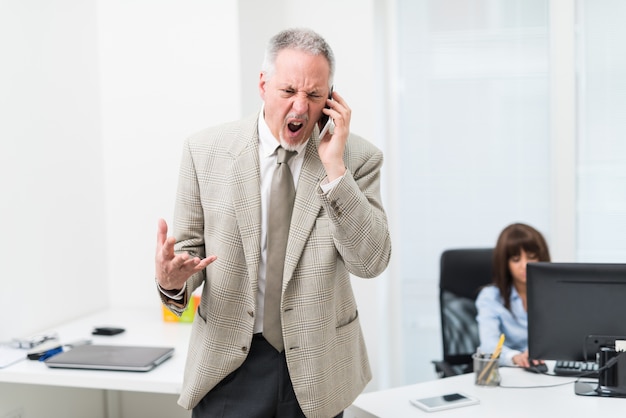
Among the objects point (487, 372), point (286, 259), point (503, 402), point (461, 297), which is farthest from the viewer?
point (461, 297)

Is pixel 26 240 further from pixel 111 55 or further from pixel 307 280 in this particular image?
pixel 307 280

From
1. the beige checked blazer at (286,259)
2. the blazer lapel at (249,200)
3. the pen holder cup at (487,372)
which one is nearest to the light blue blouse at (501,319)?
the pen holder cup at (487,372)

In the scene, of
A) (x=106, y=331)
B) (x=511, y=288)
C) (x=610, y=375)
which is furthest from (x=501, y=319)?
(x=106, y=331)

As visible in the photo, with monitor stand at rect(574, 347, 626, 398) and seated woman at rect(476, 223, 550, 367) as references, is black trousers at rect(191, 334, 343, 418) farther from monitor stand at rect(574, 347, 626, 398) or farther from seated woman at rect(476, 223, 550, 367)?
seated woman at rect(476, 223, 550, 367)

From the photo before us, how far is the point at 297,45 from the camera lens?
160 cm

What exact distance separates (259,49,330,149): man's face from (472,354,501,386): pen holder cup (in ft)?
3.45

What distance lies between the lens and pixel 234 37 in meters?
2.99

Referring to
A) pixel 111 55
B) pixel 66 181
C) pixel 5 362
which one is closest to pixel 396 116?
pixel 111 55

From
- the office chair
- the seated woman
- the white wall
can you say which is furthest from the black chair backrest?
the white wall

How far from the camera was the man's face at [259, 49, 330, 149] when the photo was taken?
5.22 ft

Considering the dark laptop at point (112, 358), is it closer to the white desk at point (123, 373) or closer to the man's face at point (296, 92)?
the white desk at point (123, 373)

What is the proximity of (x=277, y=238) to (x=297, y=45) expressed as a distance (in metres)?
0.45

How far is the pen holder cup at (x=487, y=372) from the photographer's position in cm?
223

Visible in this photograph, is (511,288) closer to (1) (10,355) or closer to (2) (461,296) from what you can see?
(2) (461,296)
